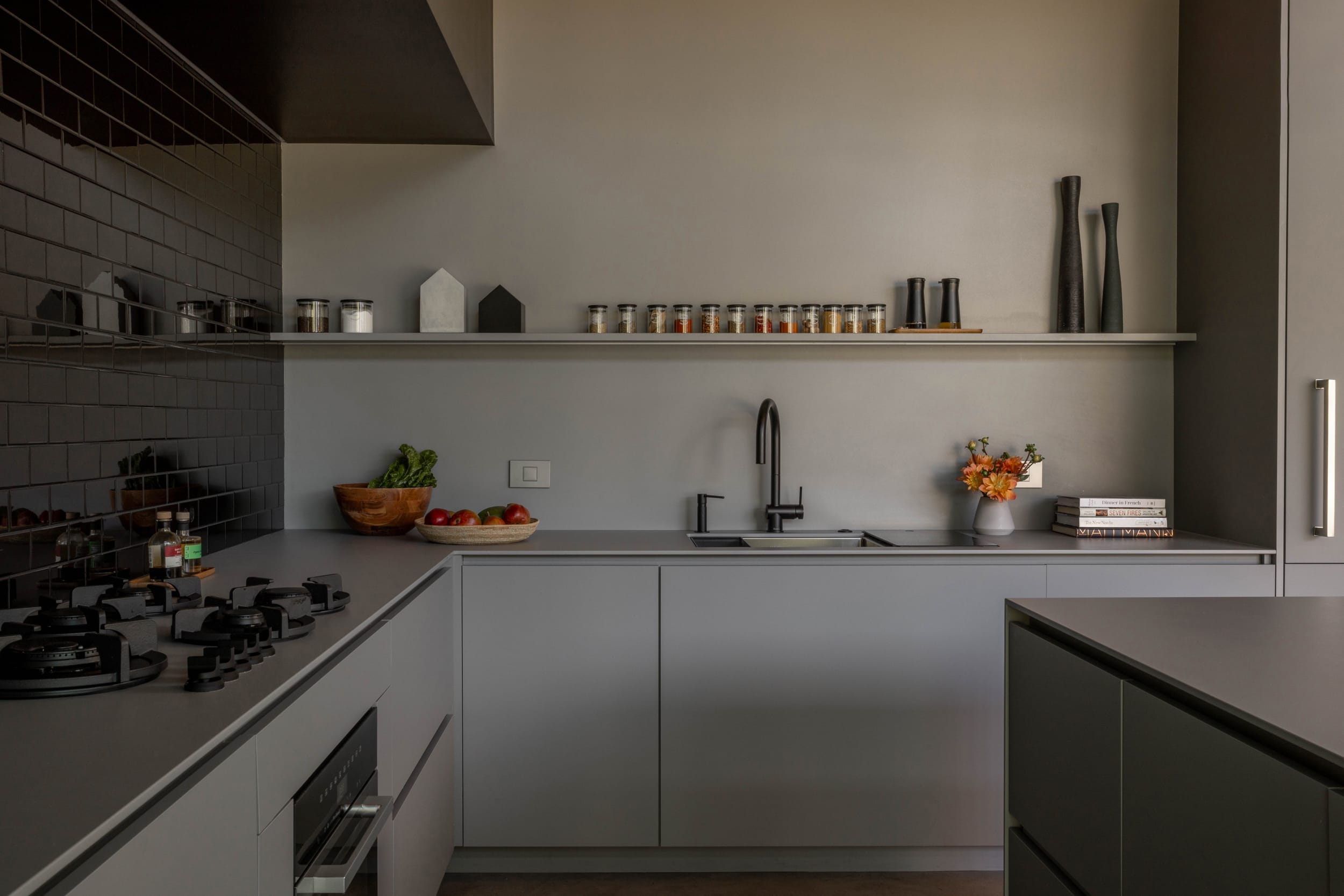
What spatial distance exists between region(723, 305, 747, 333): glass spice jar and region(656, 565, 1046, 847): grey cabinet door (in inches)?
33.9

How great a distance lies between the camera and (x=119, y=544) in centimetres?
189

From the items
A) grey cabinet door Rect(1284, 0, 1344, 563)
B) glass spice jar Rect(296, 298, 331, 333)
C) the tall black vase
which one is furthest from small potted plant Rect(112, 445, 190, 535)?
grey cabinet door Rect(1284, 0, 1344, 563)

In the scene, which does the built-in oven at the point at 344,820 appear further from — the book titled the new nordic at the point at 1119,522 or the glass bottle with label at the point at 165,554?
the book titled the new nordic at the point at 1119,522

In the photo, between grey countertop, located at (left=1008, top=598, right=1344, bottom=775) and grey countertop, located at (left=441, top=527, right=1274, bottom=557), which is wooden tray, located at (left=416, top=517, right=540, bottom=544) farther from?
grey countertop, located at (left=1008, top=598, right=1344, bottom=775)

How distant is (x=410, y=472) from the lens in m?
2.80

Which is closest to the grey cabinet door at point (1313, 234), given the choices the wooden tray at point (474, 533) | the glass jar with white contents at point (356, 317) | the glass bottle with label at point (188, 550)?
the wooden tray at point (474, 533)

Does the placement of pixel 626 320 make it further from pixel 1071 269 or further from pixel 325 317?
pixel 1071 269

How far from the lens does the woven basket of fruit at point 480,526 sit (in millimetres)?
2455

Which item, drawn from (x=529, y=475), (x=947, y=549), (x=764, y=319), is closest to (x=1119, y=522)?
(x=947, y=549)

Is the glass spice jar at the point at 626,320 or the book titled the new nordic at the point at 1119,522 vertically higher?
the glass spice jar at the point at 626,320

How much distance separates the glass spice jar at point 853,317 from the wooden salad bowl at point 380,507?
1.41 m

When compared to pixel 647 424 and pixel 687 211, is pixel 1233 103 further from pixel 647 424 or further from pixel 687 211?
pixel 647 424

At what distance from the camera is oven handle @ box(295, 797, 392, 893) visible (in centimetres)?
122

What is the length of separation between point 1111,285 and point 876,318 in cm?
78
